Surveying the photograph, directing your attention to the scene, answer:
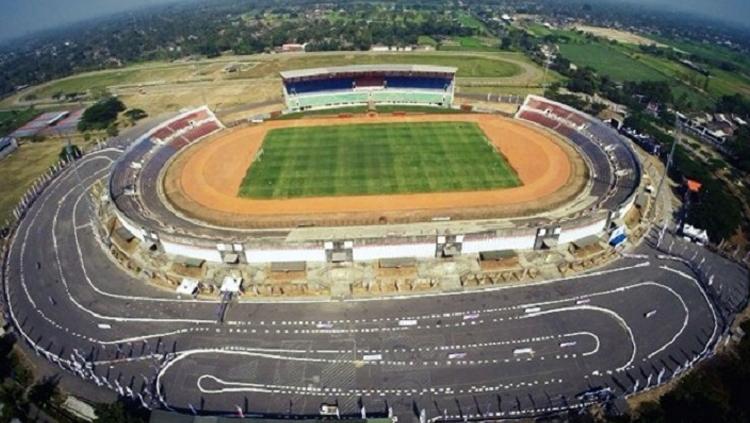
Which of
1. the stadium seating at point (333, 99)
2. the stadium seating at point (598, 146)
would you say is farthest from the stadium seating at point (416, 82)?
the stadium seating at point (598, 146)

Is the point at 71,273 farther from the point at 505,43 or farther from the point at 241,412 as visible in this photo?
the point at 505,43

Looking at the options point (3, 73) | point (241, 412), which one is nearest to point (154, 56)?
point (3, 73)

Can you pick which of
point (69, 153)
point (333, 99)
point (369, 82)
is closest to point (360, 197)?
point (333, 99)

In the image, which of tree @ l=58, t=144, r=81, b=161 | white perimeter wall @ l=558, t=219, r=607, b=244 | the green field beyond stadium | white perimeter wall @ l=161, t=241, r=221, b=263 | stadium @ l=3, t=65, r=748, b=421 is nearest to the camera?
stadium @ l=3, t=65, r=748, b=421

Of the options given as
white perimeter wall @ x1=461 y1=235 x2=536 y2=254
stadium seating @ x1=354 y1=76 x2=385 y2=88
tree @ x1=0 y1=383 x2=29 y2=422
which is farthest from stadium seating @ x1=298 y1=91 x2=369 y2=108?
tree @ x1=0 y1=383 x2=29 y2=422

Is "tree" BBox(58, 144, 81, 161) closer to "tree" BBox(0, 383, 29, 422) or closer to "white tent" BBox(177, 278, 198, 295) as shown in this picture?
"white tent" BBox(177, 278, 198, 295)

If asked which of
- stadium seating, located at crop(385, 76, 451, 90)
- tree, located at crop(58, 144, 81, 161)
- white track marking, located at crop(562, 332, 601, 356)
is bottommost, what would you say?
white track marking, located at crop(562, 332, 601, 356)
